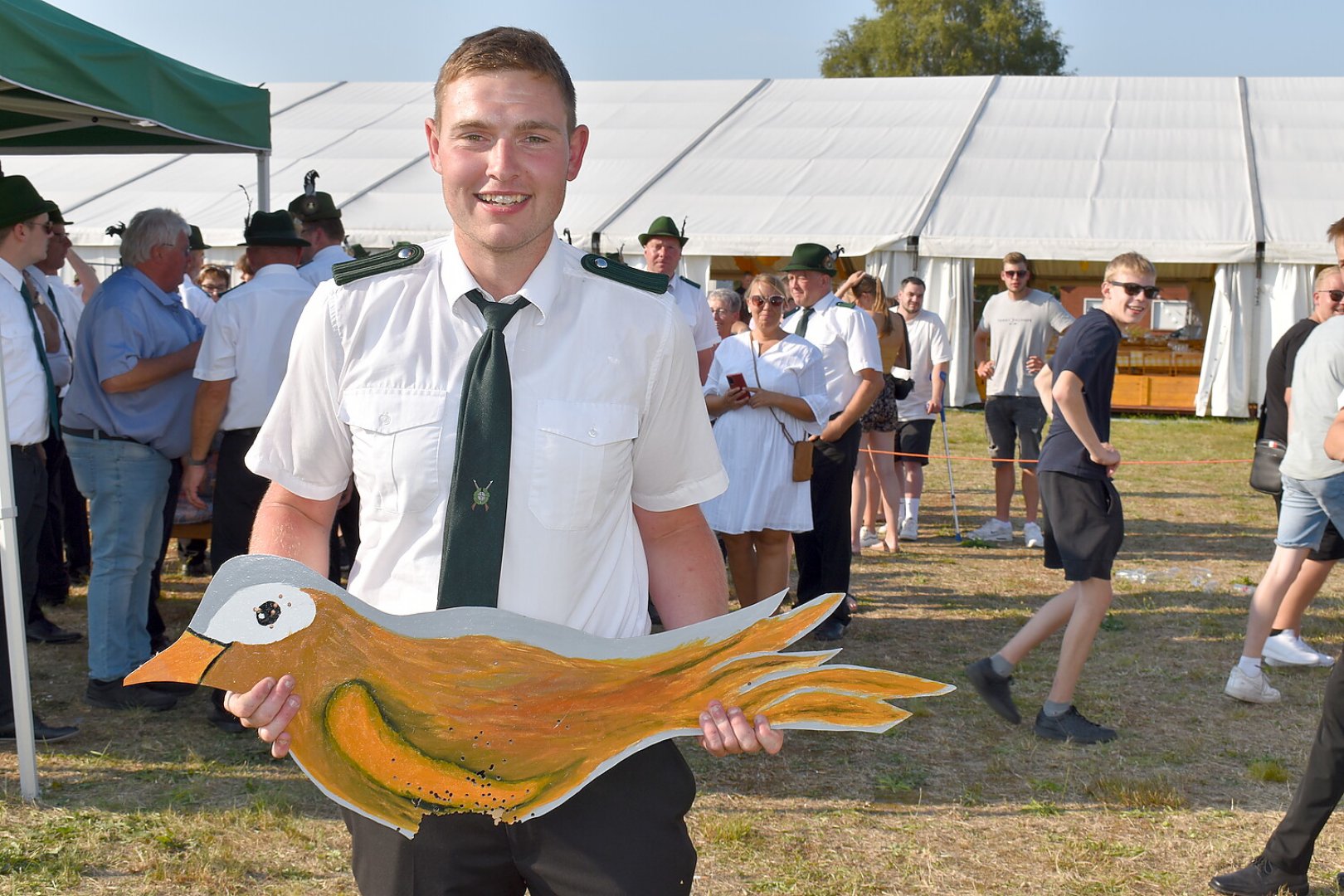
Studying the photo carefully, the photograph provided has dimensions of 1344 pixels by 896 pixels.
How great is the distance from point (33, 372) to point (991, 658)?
4027 millimetres

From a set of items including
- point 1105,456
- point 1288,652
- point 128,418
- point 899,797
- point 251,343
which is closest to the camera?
point 899,797

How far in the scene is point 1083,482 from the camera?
4.88 m

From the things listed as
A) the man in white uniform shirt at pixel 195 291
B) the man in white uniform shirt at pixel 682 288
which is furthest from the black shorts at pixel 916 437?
the man in white uniform shirt at pixel 195 291

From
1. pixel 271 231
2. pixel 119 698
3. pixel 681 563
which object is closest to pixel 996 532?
pixel 271 231

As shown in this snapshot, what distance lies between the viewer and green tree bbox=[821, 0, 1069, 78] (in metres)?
43.2

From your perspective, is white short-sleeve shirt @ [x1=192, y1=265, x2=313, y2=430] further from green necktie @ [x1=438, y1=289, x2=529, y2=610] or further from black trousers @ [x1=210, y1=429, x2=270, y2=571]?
green necktie @ [x1=438, y1=289, x2=529, y2=610]

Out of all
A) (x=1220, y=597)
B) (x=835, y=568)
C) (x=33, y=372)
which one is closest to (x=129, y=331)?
(x=33, y=372)

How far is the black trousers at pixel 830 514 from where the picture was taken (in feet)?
21.2

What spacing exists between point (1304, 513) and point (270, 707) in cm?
489

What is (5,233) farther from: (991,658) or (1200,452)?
(1200,452)

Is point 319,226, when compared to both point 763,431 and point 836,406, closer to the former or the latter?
point 763,431

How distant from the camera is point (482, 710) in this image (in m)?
1.72

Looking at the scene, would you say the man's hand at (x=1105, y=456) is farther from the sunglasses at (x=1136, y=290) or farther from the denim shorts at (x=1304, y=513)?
the denim shorts at (x=1304, y=513)

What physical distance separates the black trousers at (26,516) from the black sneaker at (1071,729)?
4.05m
